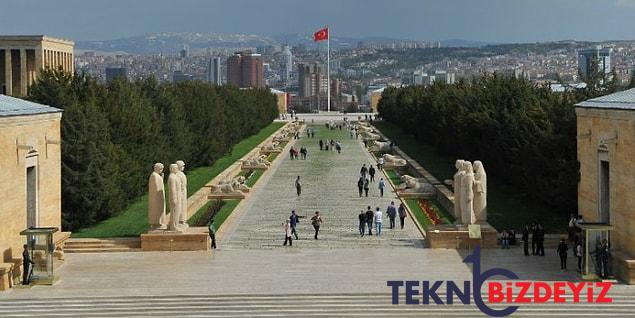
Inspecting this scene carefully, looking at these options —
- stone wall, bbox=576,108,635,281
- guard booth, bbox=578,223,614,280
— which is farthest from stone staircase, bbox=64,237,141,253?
stone wall, bbox=576,108,635,281

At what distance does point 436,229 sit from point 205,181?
21.9m

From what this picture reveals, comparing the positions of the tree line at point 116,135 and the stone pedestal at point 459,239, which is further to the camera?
the tree line at point 116,135

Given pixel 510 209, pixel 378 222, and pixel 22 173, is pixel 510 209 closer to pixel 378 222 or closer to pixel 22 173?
pixel 378 222

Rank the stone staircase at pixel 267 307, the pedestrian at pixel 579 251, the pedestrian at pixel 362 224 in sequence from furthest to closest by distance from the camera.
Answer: the pedestrian at pixel 362 224 < the pedestrian at pixel 579 251 < the stone staircase at pixel 267 307

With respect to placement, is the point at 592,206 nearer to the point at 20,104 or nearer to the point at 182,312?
the point at 182,312

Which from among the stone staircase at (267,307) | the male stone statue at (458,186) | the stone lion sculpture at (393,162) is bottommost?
the stone staircase at (267,307)

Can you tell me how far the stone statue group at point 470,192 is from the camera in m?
A: 27.4

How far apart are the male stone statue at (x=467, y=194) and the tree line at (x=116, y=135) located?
13201 mm

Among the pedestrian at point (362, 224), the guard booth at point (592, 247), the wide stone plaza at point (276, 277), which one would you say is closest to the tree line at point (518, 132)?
the wide stone plaza at point (276, 277)

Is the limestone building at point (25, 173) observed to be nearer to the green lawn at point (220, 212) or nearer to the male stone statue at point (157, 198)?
the male stone statue at point (157, 198)

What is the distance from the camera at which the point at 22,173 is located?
24641mm

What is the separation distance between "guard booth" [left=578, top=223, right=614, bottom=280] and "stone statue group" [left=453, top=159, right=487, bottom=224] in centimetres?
526

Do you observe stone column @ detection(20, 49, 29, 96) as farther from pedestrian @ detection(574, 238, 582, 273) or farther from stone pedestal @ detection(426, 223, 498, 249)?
pedestrian @ detection(574, 238, 582, 273)

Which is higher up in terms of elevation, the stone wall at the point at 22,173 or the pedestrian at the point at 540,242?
the stone wall at the point at 22,173
